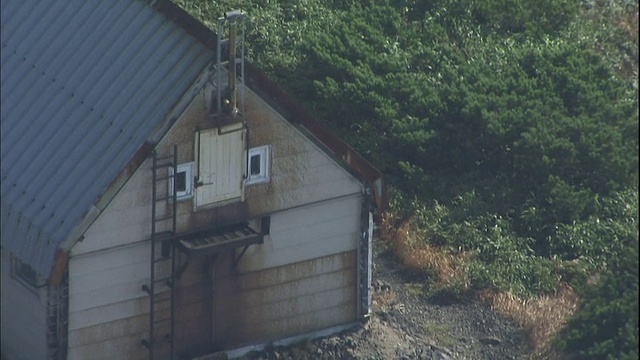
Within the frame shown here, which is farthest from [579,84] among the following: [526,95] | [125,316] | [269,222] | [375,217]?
[125,316]

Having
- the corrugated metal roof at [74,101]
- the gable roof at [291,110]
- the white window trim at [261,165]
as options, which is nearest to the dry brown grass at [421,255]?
the gable roof at [291,110]

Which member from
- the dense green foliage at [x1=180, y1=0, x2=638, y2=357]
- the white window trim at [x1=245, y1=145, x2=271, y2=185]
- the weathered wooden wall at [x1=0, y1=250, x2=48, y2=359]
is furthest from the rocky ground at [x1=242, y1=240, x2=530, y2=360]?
the weathered wooden wall at [x1=0, y1=250, x2=48, y2=359]

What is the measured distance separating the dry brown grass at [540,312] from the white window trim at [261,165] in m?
5.03

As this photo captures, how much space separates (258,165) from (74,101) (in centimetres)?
284

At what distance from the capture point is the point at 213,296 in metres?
24.3

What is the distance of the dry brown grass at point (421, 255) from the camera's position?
27641 millimetres

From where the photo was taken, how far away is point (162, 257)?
77.4 feet

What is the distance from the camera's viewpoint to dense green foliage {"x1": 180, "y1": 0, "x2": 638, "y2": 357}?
2845 cm

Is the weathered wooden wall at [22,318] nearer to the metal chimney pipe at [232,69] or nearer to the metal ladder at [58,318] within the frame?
the metal ladder at [58,318]

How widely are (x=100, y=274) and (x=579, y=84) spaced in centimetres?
1070

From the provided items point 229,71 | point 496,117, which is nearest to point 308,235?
point 229,71

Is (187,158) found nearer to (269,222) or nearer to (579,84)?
(269,222)

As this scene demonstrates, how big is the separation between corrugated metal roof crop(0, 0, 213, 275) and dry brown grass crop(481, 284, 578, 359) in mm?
6977

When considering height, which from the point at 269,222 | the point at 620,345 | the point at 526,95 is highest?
the point at 526,95
